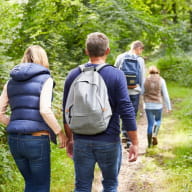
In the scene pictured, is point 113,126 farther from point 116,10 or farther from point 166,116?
point 166,116

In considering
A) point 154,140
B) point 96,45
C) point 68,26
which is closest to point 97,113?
point 96,45

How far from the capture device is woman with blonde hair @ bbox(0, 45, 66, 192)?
132 inches

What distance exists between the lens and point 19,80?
341 centimetres

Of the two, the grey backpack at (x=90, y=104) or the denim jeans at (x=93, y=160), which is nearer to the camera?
the grey backpack at (x=90, y=104)

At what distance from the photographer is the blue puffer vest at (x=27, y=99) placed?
3.35m

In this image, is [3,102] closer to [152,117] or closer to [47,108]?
[47,108]

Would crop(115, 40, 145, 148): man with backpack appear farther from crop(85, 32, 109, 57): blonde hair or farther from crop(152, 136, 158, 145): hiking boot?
crop(85, 32, 109, 57): blonde hair

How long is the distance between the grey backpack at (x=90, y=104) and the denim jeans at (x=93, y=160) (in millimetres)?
145

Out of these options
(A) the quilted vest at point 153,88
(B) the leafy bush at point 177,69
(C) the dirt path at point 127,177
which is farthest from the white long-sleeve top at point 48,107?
(B) the leafy bush at point 177,69

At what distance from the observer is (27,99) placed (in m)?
3.36

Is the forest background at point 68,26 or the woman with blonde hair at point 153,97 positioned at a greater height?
the forest background at point 68,26

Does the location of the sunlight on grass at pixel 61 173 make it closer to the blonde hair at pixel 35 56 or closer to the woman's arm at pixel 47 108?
the woman's arm at pixel 47 108

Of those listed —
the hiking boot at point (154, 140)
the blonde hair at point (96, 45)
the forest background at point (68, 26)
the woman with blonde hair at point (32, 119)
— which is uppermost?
the forest background at point (68, 26)

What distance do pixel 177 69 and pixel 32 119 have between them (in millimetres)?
15566
